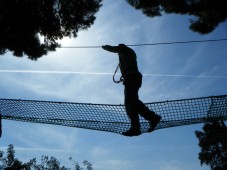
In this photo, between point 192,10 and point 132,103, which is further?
point 192,10

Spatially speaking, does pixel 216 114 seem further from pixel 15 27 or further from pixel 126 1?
pixel 15 27

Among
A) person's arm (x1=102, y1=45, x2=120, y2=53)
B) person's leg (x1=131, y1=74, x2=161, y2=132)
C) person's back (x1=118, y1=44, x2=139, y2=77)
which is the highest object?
person's arm (x1=102, y1=45, x2=120, y2=53)

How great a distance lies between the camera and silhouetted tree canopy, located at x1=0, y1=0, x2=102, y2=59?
32.1ft

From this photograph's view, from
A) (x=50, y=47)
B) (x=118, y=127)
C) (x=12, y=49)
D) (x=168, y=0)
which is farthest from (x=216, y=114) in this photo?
(x=12, y=49)

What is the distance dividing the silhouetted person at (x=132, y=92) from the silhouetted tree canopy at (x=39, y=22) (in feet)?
17.1

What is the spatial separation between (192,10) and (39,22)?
16.9 ft

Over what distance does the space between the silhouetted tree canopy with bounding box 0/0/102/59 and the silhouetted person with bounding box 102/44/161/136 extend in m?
5.20

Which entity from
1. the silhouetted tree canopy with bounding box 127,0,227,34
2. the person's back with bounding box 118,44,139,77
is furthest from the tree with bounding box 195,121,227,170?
the person's back with bounding box 118,44,139,77

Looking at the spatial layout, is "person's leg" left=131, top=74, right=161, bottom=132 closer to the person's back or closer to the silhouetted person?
the silhouetted person

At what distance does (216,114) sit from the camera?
23.2 feet

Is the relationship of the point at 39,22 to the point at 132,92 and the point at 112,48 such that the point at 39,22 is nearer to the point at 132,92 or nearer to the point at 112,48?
the point at 112,48

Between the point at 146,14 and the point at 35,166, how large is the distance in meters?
46.0

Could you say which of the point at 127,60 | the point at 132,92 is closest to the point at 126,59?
the point at 127,60

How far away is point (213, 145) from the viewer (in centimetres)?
3175
